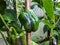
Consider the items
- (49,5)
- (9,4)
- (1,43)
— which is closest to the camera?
(49,5)

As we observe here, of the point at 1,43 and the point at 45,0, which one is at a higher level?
the point at 45,0

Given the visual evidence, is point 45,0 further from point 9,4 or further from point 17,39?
point 9,4

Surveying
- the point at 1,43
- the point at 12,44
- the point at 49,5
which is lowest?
the point at 1,43

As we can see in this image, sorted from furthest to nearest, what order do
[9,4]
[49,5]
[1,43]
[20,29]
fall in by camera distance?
[1,43] → [9,4] → [20,29] → [49,5]

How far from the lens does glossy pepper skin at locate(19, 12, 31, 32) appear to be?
396 mm

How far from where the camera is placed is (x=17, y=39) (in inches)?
16.8

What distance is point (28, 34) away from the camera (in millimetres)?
419

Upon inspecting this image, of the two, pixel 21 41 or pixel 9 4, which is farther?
pixel 9 4

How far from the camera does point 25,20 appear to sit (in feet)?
1.32

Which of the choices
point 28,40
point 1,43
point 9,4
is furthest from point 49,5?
point 1,43

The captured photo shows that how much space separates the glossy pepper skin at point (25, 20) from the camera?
40 cm

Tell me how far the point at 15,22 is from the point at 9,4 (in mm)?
105

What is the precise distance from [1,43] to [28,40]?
3.30ft

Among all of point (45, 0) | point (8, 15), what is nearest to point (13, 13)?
point (8, 15)
